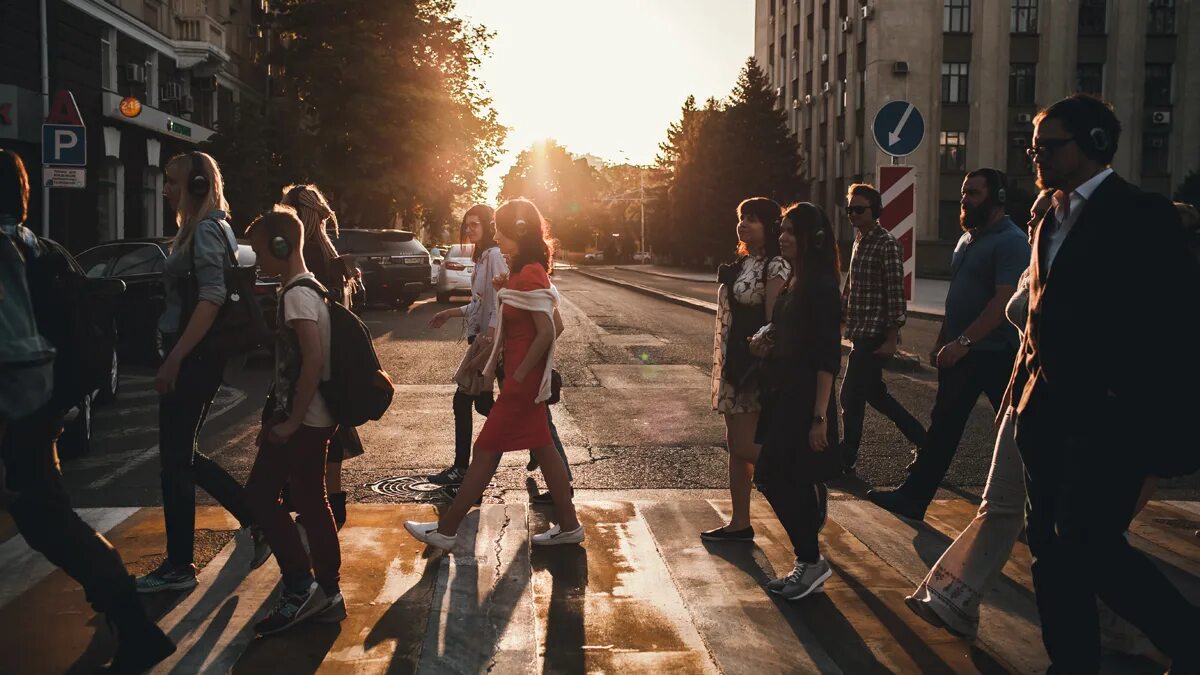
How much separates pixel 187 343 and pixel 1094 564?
11.2ft

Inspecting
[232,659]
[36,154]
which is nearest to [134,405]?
[232,659]

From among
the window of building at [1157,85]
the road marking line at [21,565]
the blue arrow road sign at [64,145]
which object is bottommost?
the road marking line at [21,565]

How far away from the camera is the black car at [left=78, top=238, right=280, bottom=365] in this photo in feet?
45.6

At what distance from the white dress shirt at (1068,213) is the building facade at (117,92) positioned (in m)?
21.1

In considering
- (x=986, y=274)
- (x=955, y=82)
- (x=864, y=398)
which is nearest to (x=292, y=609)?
(x=986, y=274)

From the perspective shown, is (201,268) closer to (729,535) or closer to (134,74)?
(729,535)

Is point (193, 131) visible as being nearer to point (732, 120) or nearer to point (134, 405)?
point (134, 405)

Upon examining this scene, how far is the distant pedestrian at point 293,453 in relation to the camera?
4.33 m

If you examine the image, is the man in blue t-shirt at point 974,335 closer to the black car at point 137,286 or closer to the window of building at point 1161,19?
the black car at point 137,286

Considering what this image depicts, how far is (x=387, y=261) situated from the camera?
25109 mm

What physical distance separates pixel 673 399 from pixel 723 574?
634cm

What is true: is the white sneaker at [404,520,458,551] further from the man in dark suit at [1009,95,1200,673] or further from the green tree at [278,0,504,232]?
the green tree at [278,0,504,232]

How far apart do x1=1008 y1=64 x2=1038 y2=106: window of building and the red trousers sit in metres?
48.2

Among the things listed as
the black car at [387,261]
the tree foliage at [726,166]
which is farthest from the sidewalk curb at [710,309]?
the tree foliage at [726,166]
